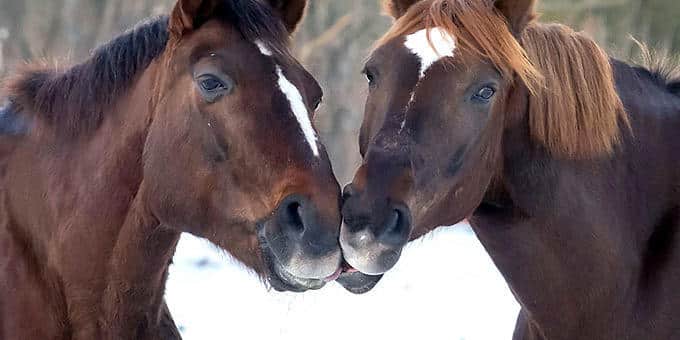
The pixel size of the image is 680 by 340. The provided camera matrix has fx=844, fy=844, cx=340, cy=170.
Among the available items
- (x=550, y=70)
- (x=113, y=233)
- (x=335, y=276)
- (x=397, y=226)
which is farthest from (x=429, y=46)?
(x=113, y=233)

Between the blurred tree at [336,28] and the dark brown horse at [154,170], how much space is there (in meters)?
8.02

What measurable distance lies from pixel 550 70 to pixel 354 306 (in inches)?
175

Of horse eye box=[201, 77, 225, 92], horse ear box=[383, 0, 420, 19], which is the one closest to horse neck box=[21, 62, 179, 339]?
horse eye box=[201, 77, 225, 92]

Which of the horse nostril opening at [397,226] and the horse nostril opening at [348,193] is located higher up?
the horse nostril opening at [348,193]

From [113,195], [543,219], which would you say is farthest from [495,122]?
[113,195]

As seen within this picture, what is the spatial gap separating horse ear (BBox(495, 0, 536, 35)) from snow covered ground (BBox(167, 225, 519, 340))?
2.92m

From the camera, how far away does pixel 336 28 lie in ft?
39.9

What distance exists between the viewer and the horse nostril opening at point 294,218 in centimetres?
266

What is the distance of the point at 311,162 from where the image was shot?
274 centimetres

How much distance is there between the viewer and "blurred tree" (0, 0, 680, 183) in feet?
37.3

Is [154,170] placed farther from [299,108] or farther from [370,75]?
[370,75]

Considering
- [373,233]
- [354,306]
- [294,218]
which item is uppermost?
[294,218]

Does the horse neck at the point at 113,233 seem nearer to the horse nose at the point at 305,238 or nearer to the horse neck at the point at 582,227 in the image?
the horse nose at the point at 305,238

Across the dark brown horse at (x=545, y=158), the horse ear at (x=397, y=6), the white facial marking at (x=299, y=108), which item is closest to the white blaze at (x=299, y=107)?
the white facial marking at (x=299, y=108)
